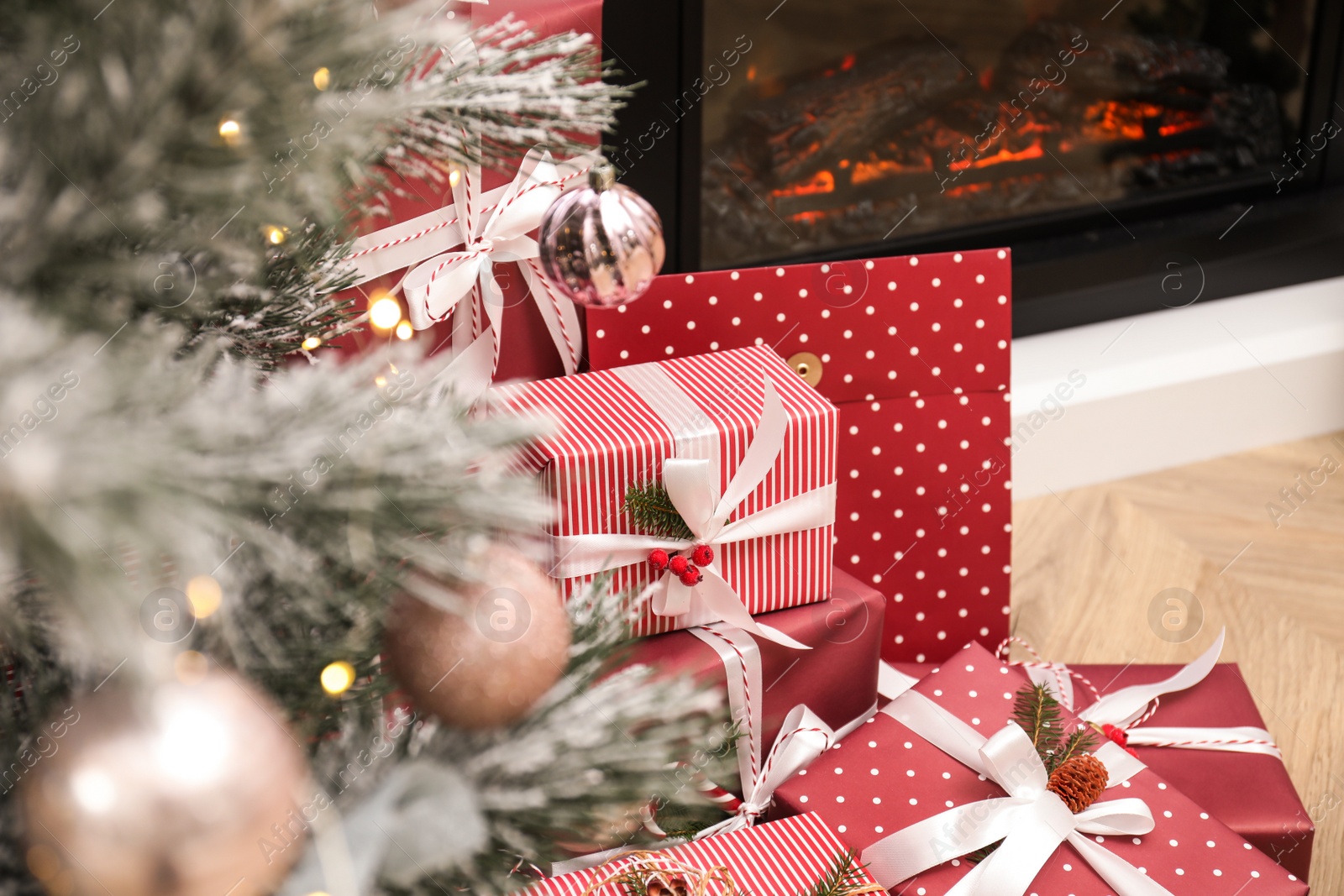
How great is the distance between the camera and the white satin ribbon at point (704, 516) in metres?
0.85

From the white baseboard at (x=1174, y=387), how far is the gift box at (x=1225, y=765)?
20.7 inches

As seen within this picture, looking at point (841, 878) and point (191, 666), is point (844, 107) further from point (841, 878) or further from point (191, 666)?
point (191, 666)

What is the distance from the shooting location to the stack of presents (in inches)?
32.2

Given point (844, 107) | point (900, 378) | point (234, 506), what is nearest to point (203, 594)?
point (234, 506)

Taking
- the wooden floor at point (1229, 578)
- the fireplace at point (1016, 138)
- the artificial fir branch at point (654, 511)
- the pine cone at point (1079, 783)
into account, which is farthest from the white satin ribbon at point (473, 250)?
the wooden floor at point (1229, 578)

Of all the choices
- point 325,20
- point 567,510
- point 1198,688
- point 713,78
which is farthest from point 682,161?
point 325,20

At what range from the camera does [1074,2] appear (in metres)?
1.64

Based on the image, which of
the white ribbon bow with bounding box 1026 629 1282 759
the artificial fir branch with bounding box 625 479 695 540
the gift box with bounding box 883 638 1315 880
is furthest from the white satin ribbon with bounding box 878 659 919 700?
the artificial fir branch with bounding box 625 479 695 540

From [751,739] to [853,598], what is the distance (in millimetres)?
154

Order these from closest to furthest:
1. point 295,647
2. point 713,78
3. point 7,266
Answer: point 7,266
point 295,647
point 713,78

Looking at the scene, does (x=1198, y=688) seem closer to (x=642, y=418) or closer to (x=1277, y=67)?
(x=642, y=418)

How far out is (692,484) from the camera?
847 millimetres

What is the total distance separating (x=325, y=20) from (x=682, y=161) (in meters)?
1.04

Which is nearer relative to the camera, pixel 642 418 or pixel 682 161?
pixel 642 418
